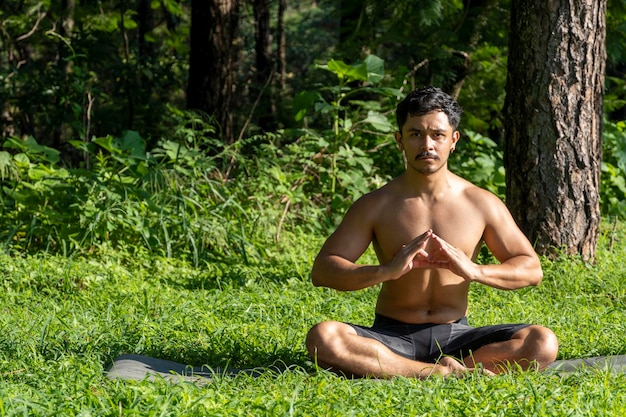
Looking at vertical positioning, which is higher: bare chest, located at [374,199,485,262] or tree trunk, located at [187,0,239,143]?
tree trunk, located at [187,0,239,143]

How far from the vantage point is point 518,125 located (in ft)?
22.9

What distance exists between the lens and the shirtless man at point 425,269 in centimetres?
418

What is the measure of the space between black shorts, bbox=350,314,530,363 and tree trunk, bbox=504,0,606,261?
263 centimetres

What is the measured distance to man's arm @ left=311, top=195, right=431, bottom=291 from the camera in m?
4.12

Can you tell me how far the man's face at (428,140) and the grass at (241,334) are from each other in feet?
3.28

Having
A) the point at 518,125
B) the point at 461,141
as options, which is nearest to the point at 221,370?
the point at 518,125

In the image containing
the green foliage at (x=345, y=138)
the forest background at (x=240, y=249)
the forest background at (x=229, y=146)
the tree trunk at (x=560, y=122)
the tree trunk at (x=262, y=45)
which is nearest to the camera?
the forest background at (x=240, y=249)

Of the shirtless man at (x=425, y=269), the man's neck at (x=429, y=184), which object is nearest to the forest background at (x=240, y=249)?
the shirtless man at (x=425, y=269)

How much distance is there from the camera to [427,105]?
4.32 metres

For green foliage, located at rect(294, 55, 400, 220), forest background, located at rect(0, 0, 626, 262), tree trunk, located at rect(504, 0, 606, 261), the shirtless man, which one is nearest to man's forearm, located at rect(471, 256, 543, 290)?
the shirtless man

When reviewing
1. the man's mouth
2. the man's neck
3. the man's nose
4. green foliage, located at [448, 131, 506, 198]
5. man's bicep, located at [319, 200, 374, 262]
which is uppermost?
the man's nose

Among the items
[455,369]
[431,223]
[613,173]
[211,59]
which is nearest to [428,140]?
[431,223]

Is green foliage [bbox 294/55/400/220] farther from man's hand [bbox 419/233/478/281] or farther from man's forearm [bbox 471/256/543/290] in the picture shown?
man's hand [bbox 419/233/478/281]

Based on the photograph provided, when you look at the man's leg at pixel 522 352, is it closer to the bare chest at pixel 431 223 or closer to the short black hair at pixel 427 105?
the bare chest at pixel 431 223
